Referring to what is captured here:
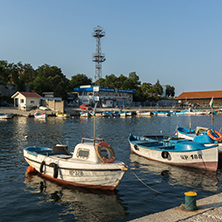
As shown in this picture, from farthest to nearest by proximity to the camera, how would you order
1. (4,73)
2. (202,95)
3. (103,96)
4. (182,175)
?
(202,95) < (103,96) < (4,73) < (182,175)

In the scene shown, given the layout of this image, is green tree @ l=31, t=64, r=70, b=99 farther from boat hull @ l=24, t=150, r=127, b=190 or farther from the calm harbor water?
boat hull @ l=24, t=150, r=127, b=190

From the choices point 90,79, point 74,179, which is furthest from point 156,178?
point 90,79

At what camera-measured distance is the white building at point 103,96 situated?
105 meters

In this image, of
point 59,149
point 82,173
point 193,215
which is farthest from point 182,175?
point 59,149

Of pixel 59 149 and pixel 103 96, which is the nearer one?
pixel 59 149

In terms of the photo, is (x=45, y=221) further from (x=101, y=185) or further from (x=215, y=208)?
(x=215, y=208)

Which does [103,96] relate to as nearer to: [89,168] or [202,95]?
[202,95]

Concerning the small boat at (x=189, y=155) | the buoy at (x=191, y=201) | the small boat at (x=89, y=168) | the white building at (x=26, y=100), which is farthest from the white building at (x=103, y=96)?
the buoy at (x=191, y=201)

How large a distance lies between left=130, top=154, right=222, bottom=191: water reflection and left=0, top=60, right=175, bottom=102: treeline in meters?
81.5

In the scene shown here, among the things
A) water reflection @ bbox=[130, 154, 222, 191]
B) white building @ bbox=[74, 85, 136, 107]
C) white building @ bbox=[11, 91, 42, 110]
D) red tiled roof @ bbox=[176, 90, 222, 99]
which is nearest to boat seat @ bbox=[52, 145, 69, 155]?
water reflection @ bbox=[130, 154, 222, 191]

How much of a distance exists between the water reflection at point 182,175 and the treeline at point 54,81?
81482 millimetres

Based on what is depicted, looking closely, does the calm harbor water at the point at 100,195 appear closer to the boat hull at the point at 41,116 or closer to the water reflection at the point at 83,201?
the water reflection at the point at 83,201

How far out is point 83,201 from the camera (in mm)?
13531

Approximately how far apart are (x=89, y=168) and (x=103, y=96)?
94.7 metres
